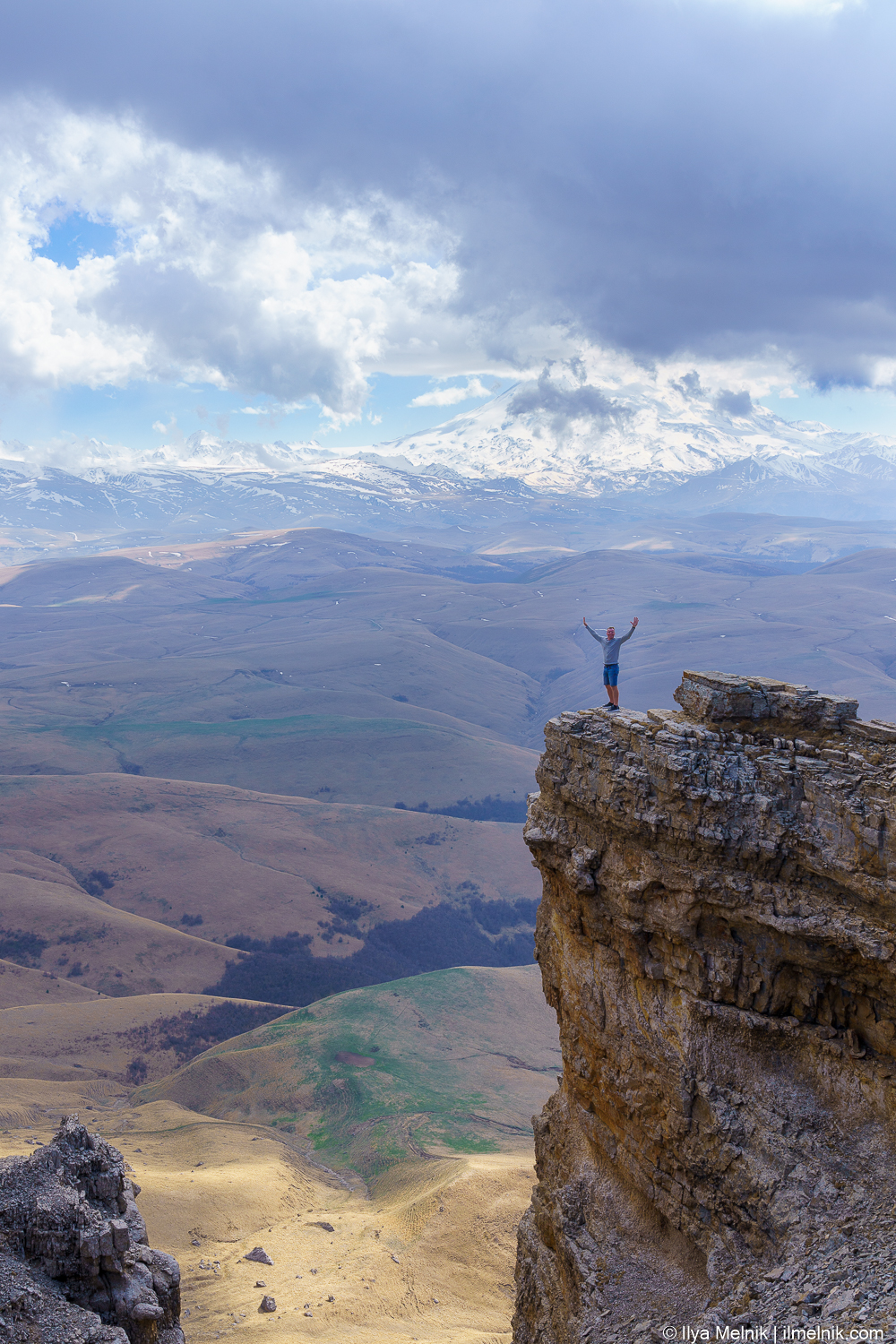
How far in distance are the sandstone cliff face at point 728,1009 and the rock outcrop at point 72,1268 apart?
9.37m

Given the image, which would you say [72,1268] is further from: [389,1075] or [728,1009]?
[389,1075]

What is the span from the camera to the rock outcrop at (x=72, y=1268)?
17.3 metres

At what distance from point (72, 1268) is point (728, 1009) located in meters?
15.9

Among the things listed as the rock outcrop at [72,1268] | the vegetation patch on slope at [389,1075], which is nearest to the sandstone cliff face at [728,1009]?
the rock outcrop at [72,1268]

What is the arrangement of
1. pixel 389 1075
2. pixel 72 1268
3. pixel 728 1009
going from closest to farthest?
pixel 728 1009, pixel 72 1268, pixel 389 1075

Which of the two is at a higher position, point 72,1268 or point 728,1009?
point 728,1009

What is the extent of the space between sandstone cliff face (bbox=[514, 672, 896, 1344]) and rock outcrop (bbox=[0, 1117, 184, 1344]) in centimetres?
937

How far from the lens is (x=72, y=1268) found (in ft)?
62.2

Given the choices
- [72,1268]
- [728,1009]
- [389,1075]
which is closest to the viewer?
[728,1009]

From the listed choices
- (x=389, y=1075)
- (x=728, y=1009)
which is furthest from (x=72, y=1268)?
(x=389, y=1075)

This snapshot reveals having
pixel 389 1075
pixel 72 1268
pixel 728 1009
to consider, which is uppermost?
pixel 728 1009

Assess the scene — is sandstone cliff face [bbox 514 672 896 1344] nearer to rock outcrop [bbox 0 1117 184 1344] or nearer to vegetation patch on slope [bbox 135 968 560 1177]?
rock outcrop [bbox 0 1117 184 1344]

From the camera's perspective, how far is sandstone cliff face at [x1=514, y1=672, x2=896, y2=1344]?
1349 cm

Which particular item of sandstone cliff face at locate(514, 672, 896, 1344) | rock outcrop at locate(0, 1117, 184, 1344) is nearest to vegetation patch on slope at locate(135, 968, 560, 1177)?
rock outcrop at locate(0, 1117, 184, 1344)
